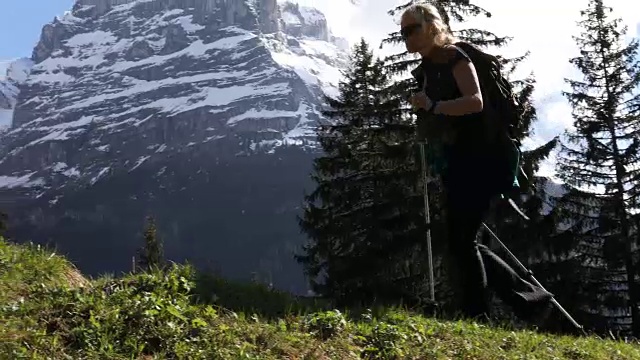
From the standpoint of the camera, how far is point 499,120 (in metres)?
4.75

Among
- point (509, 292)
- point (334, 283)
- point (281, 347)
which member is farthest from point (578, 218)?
point (281, 347)

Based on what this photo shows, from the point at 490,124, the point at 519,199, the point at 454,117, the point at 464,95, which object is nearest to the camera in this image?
the point at 464,95

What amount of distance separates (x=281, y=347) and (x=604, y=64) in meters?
23.8

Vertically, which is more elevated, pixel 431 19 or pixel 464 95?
pixel 431 19

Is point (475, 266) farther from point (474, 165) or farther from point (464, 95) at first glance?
point (464, 95)

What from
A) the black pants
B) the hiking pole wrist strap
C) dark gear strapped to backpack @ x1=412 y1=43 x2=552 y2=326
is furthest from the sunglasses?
the black pants

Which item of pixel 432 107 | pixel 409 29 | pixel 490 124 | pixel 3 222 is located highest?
pixel 409 29

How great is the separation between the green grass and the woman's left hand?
60.1 inches

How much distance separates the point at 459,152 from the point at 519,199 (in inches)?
642

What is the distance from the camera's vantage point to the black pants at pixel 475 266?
4914 mm

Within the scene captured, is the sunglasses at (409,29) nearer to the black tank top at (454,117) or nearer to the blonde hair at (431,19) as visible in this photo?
the blonde hair at (431,19)

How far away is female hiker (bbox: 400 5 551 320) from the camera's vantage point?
15.7 ft

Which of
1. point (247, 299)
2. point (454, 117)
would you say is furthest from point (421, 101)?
point (247, 299)

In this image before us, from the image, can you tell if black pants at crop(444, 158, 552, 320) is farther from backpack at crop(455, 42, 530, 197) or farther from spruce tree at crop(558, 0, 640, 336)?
spruce tree at crop(558, 0, 640, 336)
